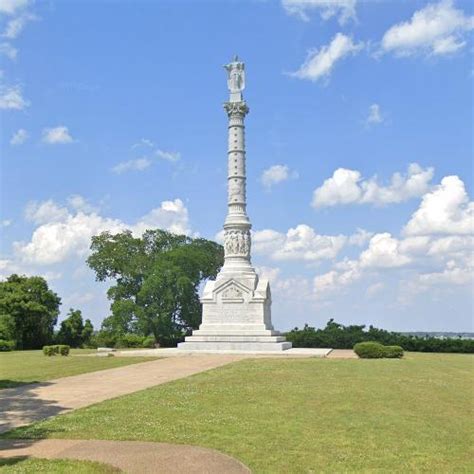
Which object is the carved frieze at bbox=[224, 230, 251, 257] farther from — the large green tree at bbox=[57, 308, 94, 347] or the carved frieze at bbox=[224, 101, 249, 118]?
the large green tree at bbox=[57, 308, 94, 347]

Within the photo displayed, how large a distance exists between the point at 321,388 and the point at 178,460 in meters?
8.87

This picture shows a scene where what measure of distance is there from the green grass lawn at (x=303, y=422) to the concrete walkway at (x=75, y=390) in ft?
2.70

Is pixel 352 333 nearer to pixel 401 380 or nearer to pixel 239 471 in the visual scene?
pixel 401 380

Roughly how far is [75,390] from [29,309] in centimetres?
3013

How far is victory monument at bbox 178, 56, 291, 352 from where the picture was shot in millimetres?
38031

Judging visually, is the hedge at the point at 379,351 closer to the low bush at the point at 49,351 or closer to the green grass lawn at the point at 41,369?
the green grass lawn at the point at 41,369

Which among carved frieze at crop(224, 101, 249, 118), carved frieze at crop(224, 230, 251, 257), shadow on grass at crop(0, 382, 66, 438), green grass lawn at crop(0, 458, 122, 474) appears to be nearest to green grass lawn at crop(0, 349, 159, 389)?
shadow on grass at crop(0, 382, 66, 438)

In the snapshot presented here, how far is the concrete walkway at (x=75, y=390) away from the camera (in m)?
13.7

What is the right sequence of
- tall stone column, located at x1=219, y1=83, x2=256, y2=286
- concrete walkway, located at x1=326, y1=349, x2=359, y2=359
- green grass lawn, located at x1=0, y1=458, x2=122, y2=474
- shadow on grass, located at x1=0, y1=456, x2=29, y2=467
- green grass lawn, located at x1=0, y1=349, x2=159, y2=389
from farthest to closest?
1. tall stone column, located at x1=219, y1=83, x2=256, y2=286
2. concrete walkway, located at x1=326, y1=349, x2=359, y2=359
3. green grass lawn, located at x1=0, y1=349, x2=159, y2=389
4. shadow on grass, located at x1=0, y1=456, x2=29, y2=467
5. green grass lawn, located at x1=0, y1=458, x2=122, y2=474

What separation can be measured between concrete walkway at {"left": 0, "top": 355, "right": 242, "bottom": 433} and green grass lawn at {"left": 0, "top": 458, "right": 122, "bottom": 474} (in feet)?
9.57

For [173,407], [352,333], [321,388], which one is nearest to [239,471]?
[173,407]

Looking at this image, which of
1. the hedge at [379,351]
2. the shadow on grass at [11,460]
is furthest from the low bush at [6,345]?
the shadow on grass at [11,460]

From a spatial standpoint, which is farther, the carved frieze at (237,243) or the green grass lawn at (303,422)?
the carved frieze at (237,243)

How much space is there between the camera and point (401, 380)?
65.0 ft
